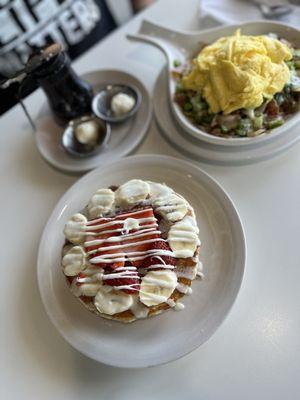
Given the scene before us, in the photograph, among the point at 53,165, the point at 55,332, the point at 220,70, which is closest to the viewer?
the point at 55,332

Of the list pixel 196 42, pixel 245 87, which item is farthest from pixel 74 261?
pixel 196 42

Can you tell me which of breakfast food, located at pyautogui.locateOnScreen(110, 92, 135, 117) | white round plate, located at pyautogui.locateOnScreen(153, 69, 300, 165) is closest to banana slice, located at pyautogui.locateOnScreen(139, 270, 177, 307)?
white round plate, located at pyautogui.locateOnScreen(153, 69, 300, 165)

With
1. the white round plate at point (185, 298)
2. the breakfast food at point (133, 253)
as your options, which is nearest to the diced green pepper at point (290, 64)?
the white round plate at point (185, 298)

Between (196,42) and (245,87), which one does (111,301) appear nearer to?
(245,87)

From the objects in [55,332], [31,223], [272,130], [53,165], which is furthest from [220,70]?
[55,332]

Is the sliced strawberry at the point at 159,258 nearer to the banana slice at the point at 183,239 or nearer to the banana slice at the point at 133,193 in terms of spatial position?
the banana slice at the point at 183,239

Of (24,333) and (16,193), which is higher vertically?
(16,193)

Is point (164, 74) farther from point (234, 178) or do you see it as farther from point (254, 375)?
point (254, 375)
